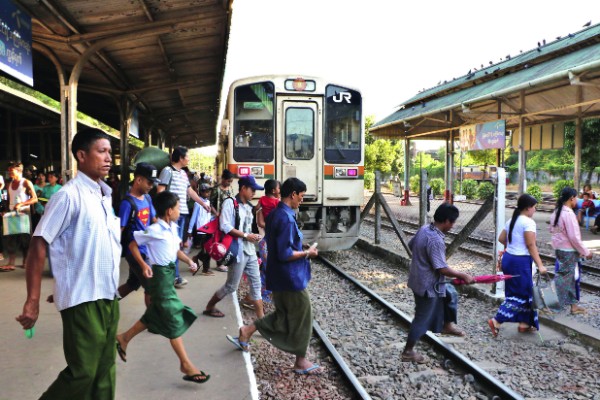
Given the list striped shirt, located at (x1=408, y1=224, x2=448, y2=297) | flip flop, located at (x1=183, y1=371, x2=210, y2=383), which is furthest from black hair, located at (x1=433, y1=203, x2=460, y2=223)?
flip flop, located at (x1=183, y1=371, x2=210, y2=383)

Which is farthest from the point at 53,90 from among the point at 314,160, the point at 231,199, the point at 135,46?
the point at 231,199

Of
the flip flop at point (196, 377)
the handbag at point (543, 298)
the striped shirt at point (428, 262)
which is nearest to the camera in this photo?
the flip flop at point (196, 377)

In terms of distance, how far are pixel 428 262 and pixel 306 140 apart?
16.7ft

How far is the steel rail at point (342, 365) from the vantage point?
397 centimetres

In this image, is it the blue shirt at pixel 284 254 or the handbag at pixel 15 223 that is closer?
the blue shirt at pixel 284 254

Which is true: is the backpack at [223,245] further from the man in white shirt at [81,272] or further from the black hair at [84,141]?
the black hair at [84,141]

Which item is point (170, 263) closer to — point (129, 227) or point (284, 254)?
point (129, 227)

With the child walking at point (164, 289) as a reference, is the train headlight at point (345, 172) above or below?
above

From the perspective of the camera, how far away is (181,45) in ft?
32.2

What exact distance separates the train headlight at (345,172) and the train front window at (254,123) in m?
1.21

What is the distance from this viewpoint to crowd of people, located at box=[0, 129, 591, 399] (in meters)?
2.48

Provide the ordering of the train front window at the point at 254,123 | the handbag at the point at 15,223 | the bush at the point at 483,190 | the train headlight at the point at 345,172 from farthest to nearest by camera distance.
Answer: the bush at the point at 483,190
the train headlight at the point at 345,172
the train front window at the point at 254,123
the handbag at the point at 15,223

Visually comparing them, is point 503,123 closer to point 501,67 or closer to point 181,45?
point 501,67

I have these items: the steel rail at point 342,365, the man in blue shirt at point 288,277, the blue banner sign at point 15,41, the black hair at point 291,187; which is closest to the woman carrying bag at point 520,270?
the steel rail at point 342,365
